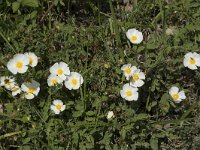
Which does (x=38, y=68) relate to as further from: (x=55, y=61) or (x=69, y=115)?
(x=69, y=115)

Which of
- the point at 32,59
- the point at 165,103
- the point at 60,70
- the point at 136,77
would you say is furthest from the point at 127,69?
the point at 32,59

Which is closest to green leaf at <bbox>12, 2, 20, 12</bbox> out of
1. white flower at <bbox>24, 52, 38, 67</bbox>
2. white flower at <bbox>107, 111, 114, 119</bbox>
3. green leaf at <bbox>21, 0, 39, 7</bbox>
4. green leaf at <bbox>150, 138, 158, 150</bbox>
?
green leaf at <bbox>21, 0, 39, 7</bbox>

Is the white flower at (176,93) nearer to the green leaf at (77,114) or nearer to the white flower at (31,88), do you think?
the green leaf at (77,114)

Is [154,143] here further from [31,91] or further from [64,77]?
[31,91]

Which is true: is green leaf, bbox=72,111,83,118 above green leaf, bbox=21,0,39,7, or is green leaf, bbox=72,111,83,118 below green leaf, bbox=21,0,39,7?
below

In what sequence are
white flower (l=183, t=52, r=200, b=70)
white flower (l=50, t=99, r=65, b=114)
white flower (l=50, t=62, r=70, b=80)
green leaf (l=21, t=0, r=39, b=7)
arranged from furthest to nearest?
green leaf (l=21, t=0, r=39, b=7) → white flower (l=183, t=52, r=200, b=70) → white flower (l=50, t=62, r=70, b=80) → white flower (l=50, t=99, r=65, b=114)

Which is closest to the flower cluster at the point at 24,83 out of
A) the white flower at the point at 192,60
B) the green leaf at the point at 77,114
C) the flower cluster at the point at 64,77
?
the flower cluster at the point at 64,77

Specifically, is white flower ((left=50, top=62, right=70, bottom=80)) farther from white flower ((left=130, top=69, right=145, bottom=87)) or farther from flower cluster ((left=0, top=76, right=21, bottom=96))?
white flower ((left=130, top=69, right=145, bottom=87))
